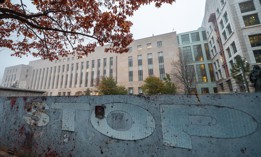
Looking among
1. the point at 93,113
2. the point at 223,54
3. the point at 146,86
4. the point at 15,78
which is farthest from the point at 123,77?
the point at 15,78

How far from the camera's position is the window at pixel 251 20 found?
708 inches

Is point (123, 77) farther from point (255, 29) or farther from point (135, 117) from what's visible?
point (135, 117)

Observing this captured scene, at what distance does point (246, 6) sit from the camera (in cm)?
1873

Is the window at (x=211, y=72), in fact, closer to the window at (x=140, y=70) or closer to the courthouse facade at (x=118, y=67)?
the courthouse facade at (x=118, y=67)

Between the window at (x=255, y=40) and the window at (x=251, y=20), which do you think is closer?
the window at (x=255, y=40)

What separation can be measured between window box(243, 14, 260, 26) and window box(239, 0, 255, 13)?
1.19m

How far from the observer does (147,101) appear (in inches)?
103

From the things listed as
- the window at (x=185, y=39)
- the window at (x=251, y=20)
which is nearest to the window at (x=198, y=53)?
the window at (x=185, y=39)

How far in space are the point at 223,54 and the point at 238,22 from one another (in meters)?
7.72

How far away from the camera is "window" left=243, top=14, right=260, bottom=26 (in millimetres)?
17991

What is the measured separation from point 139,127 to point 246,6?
2925 cm

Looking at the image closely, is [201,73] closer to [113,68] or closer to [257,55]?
[257,55]

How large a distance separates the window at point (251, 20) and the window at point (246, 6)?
1.19m

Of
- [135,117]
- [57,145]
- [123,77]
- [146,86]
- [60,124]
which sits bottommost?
[57,145]
